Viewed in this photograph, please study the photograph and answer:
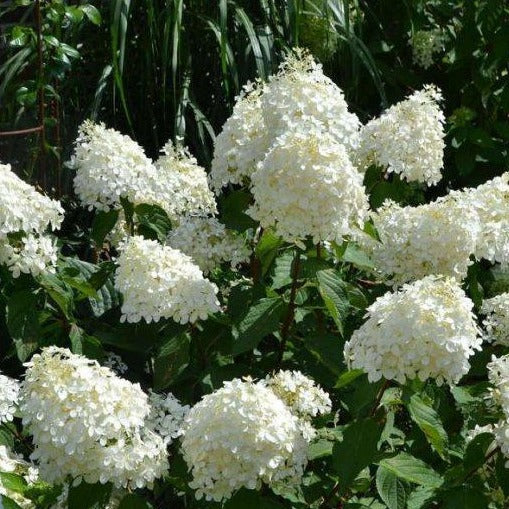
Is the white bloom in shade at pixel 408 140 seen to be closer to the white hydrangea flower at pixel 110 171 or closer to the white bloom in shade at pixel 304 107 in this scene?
the white bloom in shade at pixel 304 107

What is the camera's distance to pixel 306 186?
7.24 feet

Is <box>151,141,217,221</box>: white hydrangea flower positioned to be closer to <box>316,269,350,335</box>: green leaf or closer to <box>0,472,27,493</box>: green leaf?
<box>316,269,350,335</box>: green leaf

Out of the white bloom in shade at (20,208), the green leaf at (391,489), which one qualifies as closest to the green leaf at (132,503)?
the green leaf at (391,489)

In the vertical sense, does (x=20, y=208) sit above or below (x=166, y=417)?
above

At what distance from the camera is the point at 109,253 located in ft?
11.1

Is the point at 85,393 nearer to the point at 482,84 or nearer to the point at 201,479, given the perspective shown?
the point at 201,479

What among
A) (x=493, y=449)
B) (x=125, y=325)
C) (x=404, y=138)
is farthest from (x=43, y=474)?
(x=404, y=138)

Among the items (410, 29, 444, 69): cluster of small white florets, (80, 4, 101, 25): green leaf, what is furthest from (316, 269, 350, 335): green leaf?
(410, 29, 444, 69): cluster of small white florets

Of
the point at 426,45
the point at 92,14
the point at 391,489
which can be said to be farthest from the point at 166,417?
the point at 426,45

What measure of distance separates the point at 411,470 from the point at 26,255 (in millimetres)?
925

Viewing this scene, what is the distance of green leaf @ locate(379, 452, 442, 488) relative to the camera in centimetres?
213

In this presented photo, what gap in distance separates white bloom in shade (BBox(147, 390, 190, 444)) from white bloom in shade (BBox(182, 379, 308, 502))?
4.8 inches

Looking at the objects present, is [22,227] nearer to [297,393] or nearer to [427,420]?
[297,393]

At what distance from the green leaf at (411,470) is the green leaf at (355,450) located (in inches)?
3.2
